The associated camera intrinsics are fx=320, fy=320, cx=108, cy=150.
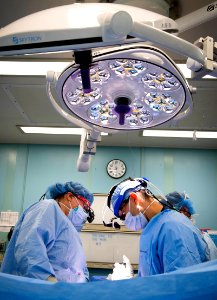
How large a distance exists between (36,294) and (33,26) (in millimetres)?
633

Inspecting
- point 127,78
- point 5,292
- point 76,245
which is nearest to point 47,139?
point 76,245

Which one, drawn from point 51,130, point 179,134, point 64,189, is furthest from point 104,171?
point 64,189

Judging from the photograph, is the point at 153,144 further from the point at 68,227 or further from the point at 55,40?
the point at 55,40

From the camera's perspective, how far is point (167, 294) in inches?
24.1

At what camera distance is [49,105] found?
12.8 feet

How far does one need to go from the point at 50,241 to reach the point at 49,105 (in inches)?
84.8

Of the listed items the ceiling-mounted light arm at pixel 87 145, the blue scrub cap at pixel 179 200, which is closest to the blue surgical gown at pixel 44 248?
the ceiling-mounted light arm at pixel 87 145

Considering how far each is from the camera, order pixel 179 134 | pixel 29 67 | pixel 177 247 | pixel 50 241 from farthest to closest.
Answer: pixel 179 134 → pixel 29 67 → pixel 50 241 → pixel 177 247

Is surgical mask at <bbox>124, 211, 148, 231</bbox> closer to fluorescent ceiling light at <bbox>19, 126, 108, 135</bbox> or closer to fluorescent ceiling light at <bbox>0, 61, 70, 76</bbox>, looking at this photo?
fluorescent ceiling light at <bbox>0, 61, 70, 76</bbox>

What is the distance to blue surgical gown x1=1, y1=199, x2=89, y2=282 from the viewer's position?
6.10ft

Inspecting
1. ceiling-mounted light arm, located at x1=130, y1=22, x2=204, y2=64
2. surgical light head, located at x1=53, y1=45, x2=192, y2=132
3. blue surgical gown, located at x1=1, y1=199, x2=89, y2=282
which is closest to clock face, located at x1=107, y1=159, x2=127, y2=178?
blue surgical gown, located at x1=1, y1=199, x2=89, y2=282

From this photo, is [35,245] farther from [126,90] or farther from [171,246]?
[126,90]

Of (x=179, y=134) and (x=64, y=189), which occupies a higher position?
(x=179, y=134)

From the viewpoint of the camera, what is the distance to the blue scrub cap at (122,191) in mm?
2189
